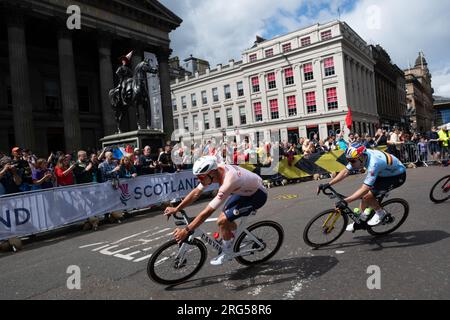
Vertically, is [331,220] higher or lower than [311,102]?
lower

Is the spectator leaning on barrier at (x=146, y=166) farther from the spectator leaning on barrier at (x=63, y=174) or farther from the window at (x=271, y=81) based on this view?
the window at (x=271, y=81)

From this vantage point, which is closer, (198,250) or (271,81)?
(198,250)

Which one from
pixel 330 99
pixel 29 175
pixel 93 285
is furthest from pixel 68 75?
pixel 330 99

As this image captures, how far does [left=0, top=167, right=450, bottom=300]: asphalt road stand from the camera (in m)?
4.12

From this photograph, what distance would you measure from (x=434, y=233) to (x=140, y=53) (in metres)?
29.8

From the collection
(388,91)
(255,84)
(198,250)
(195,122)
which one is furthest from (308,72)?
(198,250)

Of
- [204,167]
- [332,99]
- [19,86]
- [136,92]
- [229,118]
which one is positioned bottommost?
[204,167]

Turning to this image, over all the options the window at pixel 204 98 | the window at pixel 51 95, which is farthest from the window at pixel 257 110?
the window at pixel 51 95

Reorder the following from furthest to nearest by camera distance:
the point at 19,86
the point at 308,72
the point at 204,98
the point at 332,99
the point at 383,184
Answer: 1. the point at 204,98
2. the point at 308,72
3. the point at 332,99
4. the point at 19,86
5. the point at 383,184

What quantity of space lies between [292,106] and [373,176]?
164 feet

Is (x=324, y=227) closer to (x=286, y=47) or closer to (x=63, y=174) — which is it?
(x=63, y=174)

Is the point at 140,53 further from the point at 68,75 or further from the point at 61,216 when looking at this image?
the point at 61,216

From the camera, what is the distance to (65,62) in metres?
24.7

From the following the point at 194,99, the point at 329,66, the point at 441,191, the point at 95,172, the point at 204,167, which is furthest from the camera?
the point at 194,99
